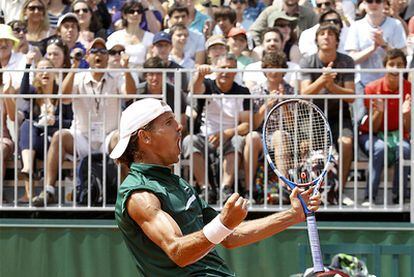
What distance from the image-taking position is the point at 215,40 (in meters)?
10.0

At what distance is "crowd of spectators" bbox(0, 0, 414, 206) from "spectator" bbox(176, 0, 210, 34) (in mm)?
17

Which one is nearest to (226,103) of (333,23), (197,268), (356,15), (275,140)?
(275,140)

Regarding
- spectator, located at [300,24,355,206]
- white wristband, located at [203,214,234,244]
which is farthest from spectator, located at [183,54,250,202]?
white wristband, located at [203,214,234,244]

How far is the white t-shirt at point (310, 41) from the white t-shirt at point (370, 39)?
2.0 inches

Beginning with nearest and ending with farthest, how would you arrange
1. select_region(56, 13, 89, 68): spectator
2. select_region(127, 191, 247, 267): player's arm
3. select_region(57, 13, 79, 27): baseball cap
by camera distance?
1. select_region(127, 191, 247, 267): player's arm
2. select_region(56, 13, 89, 68): spectator
3. select_region(57, 13, 79, 27): baseball cap

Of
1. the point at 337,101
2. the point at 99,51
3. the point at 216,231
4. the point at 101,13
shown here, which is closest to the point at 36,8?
the point at 101,13

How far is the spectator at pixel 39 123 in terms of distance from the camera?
851 centimetres

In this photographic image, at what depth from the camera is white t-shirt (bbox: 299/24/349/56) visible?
9.97 meters

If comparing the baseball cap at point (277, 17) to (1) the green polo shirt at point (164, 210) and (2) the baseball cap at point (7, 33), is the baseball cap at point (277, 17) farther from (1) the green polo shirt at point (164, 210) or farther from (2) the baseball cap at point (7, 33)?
(1) the green polo shirt at point (164, 210)

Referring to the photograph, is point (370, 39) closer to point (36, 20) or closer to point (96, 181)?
point (96, 181)

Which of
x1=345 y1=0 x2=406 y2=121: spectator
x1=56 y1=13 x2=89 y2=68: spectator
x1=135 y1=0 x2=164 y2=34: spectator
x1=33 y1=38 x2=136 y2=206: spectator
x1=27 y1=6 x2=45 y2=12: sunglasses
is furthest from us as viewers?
x1=27 y1=6 x2=45 y2=12: sunglasses

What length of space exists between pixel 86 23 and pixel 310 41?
258cm

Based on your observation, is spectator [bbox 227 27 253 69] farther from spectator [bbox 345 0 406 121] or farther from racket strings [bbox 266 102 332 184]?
racket strings [bbox 266 102 332 184]

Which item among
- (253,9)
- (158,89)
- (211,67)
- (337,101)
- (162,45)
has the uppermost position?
(253,9)
